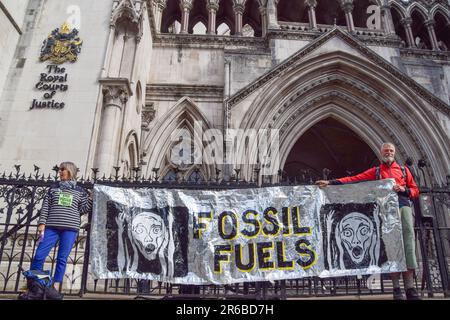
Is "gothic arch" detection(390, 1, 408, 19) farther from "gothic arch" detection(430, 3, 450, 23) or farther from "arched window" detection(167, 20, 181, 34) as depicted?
"arched window" detection(167, 20, 181, 34)

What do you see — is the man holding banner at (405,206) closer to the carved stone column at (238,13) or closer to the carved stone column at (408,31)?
the carved stone column at (238,13)

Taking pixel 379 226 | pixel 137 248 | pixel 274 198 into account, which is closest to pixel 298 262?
pixel 274 198

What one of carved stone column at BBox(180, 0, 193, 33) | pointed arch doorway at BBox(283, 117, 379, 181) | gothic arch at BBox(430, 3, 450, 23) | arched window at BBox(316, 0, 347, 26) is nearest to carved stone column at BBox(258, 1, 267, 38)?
carved stone column at BBox(180, 0, 193, 33)

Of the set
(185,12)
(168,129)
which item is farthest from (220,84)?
(185,12)

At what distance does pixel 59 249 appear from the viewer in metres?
5.33

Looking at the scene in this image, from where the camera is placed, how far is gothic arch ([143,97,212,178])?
1477 cm

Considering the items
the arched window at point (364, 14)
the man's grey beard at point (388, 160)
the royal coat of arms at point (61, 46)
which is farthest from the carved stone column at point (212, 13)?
the man's grey beard at point (388, 160)

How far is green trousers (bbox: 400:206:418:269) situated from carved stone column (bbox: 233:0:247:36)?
14408mm

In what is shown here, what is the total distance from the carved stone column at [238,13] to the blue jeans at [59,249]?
585 inches

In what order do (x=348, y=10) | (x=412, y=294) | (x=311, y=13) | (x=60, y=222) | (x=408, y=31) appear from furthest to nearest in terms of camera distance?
1. (x=408, y=31)
2. (x=348, y=10)
3. (x=311, y=13)
4. (x=60, y=222)
5. (x=412, y=294)

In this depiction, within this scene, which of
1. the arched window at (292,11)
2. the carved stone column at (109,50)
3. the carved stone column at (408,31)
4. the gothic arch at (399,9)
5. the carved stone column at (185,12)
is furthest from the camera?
the arched window at (292,11)

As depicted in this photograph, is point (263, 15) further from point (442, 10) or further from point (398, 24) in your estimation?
point (442, 10)

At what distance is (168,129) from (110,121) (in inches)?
196

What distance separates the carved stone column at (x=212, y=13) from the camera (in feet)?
58.0
